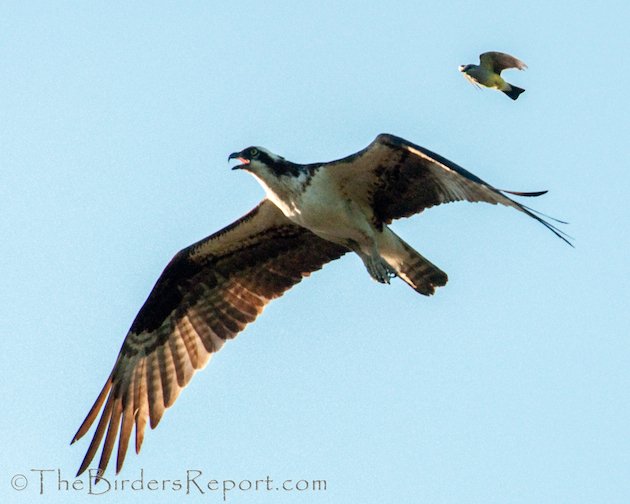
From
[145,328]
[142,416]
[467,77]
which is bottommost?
[142,416]

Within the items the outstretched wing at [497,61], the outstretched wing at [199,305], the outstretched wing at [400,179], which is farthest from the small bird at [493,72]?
the outstretched wing at [199,305]

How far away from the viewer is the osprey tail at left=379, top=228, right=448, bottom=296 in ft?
40.9

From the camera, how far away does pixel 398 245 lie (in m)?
12.5

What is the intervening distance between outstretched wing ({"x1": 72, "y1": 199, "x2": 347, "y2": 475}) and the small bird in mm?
2572

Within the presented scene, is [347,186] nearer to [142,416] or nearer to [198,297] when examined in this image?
[198,297]

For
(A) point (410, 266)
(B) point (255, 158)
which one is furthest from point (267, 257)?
(A) point (410, 266)

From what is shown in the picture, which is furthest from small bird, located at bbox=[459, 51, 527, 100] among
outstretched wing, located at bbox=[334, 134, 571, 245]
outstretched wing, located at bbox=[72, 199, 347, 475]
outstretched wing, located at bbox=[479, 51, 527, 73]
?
outstretched wing, located at bbox=[72, 199, 347, 475]

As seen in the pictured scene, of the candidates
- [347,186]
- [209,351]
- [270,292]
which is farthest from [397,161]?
[209,351]

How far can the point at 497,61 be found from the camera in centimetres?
1298

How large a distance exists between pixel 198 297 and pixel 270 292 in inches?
37.7

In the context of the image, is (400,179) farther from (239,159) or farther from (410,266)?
(239,159)

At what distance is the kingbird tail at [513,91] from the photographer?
42.5 ft

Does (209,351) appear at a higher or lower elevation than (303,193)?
lower

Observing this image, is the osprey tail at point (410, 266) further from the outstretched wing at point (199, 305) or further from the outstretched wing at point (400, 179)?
the outstretched wing at point (199, 305)
